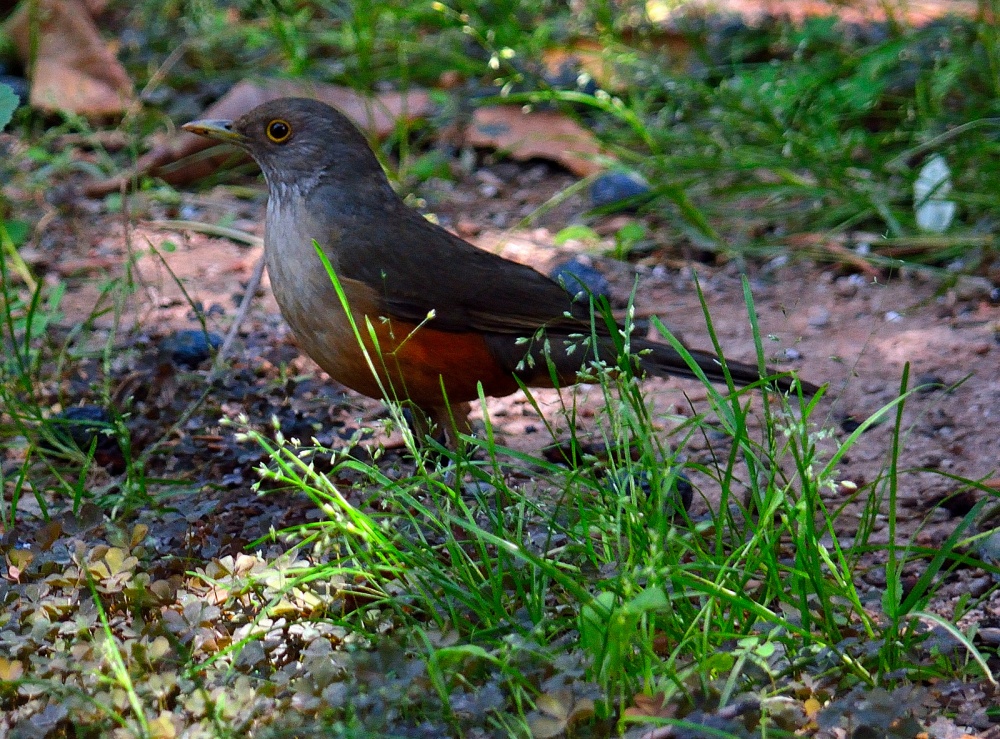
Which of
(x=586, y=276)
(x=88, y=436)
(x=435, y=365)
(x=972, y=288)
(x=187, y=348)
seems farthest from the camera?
(x=586, y=276)

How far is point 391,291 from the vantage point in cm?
425

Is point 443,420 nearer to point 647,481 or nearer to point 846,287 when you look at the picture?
point 647,481

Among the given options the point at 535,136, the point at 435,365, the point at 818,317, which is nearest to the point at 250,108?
the point at 535,136

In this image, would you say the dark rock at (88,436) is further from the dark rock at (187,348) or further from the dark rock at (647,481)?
the dark rock at (647,481)

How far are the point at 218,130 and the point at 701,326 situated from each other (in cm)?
228

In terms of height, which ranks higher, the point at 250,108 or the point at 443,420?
the point at 250,108

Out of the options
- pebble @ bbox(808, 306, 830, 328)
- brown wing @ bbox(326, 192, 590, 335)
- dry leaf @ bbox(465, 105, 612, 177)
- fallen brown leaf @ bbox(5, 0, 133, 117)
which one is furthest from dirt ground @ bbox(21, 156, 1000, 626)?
fallen brown leaf @ bbox(5, 0, 133, 117)

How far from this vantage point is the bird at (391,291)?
408 centimetres

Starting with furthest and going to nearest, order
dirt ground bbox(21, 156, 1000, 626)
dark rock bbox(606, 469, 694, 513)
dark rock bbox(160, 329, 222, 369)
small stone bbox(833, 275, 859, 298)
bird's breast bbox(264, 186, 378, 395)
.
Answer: small stone bbox(833, 275, 859, 298)
dark rock bbox(160, 329, 222, 369)
dirt ground bbox(21, 156, 1000, 626)
bird's breast bbox(264, 186, 378, 395)
dark rock bbox(606, 469, 694, 513)

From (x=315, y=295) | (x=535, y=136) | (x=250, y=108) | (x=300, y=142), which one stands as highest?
(x=300, y=142)

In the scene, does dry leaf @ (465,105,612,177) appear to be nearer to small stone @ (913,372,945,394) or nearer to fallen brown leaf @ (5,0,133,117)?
fallen brown leaf @ (5,0,133,117)

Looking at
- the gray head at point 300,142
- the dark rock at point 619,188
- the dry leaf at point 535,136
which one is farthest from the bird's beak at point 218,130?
the dry leaf at point 535,136

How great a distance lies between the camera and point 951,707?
2779mm

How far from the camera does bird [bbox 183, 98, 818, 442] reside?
408cm
